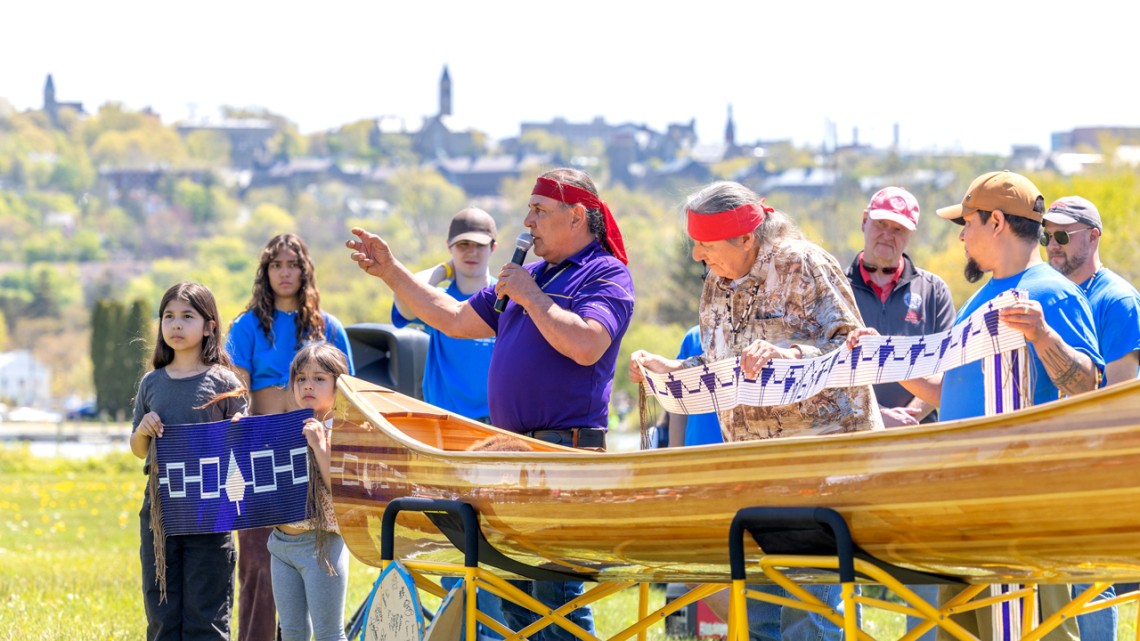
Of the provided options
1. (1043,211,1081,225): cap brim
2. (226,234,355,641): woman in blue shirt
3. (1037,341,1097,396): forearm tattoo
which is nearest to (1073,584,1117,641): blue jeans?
(1043,211,1081,225): cap brim

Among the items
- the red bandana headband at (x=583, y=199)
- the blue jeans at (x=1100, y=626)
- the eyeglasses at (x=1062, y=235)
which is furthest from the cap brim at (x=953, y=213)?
the blue jeans at (x=1100, y=626)

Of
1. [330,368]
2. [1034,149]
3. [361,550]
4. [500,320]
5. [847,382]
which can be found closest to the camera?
[847,382]

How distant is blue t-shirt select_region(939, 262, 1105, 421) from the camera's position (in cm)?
460

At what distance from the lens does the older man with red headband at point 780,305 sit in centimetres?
473

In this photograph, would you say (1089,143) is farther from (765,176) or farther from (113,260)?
(113,260)

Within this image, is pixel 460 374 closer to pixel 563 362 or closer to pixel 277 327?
pixel 277 327

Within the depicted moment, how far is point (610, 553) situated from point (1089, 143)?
663 feet

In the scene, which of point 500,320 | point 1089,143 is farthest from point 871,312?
point 1089,143

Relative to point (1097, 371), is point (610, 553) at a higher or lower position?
lower

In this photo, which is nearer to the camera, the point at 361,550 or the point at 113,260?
the point at 361,550

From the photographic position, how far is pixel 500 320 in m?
5.55

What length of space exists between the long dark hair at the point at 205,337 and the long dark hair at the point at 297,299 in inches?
22.6

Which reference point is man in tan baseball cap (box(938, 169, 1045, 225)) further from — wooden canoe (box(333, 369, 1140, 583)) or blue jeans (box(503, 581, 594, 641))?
blue jeans (box(503, 581, 594, 641))

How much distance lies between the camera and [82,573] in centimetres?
1033
